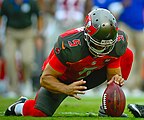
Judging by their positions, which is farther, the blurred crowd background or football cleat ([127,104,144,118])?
the blurred crowd background

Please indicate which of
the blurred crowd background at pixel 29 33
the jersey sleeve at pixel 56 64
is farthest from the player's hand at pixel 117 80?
the blurred crowd background at pixel 29 33

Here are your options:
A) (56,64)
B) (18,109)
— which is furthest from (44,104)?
(56,64)

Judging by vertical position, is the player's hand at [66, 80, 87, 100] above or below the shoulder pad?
below

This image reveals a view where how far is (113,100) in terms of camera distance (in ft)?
19.9

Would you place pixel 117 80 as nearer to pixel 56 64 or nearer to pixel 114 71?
pixel 114 71

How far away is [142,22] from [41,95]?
6.14 meters

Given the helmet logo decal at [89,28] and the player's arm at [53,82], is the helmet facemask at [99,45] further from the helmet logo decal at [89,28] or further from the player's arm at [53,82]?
the player's arm at [53,82]

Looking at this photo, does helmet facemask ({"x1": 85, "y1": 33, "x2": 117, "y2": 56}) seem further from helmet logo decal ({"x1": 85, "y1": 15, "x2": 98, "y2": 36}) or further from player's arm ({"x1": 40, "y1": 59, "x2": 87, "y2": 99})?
player's arm ({"x1": 40, "y1": 59, "x2": 87, "y2": 99})

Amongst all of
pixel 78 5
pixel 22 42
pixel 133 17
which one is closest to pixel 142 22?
pixel 133 17

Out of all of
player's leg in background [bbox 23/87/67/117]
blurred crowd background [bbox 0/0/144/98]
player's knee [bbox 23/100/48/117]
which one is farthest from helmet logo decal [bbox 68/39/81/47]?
blurred crowd background [bbox 0/0/144/98]

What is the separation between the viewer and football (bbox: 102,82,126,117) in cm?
605

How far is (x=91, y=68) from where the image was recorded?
6426 millimetres

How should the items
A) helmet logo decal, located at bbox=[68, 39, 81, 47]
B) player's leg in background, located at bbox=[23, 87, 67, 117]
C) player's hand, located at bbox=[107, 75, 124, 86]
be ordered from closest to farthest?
helmet logo decal, located at bbox=[68, 39, 81, 47] < player's hand, located at bbox=[107, 75, 124, 86] < player's leg in background, located at bbox=[23, 87, 67, 117]

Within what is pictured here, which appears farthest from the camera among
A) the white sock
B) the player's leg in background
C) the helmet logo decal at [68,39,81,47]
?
the white sock
